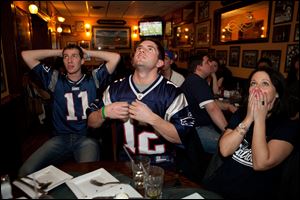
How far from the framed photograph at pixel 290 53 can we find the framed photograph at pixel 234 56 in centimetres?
133

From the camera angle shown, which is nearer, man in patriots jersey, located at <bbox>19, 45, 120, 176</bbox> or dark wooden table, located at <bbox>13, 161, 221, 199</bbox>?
dark wooden table, located at <bbox>13, 161, 221, 199</bbox>

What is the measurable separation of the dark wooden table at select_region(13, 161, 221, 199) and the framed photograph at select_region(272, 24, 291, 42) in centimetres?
342

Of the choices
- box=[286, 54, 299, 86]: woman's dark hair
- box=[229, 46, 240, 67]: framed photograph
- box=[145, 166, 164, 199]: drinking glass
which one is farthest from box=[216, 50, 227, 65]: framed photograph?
box=[145, 166, 164, 199]: drinking glass

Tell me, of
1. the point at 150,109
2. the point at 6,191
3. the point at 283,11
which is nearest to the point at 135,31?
the point at 283,11

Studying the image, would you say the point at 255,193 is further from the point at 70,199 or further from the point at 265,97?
the point at 70,199

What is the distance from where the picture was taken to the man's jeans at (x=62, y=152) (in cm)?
195

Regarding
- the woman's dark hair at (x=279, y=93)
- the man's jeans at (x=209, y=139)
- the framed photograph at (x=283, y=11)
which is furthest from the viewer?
the framed photograph at (x=283, y=11)

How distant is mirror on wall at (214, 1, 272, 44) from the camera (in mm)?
4172

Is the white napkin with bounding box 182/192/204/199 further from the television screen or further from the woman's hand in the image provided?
the television screen

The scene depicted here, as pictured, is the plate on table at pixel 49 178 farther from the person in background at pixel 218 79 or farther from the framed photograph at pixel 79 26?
the framed photograph at pixel 79 26

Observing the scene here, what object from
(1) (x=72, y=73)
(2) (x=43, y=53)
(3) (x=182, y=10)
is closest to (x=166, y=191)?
(1) (x=72, y=73)

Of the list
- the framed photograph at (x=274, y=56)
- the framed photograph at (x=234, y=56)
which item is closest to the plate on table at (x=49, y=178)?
the framed photograph at (x=274, y=56)

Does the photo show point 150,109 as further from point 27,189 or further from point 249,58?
point 249,58

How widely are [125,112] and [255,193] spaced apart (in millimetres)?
970
